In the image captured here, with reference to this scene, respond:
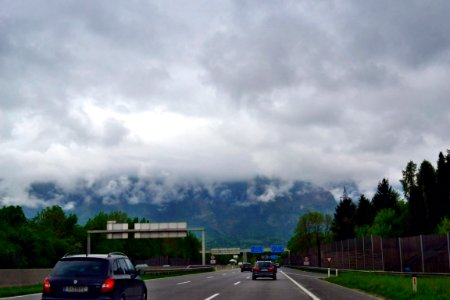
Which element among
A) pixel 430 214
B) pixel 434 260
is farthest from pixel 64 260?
pixel 430 214

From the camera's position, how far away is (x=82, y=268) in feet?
40.1

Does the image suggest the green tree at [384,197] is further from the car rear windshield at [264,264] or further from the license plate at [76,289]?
the license plate at [76,289]

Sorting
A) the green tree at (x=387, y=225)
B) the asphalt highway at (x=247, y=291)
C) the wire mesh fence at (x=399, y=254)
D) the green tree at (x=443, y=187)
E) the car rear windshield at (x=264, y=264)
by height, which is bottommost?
the asphalt highway at (x=247, y=291)

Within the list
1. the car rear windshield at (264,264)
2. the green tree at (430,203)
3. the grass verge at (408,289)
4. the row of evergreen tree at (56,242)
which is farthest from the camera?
the green tree at (430,203)

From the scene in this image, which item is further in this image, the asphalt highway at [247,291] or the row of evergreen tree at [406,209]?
the row of evergreen tree at [406,209]

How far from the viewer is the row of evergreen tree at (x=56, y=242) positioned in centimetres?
6211

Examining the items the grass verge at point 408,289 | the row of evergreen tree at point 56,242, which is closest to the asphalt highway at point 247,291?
the grass verge at point 408,289

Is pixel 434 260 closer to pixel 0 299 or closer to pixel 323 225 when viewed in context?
pixel 0 299

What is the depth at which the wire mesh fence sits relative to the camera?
28.3 meters

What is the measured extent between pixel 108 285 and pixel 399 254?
26.7m

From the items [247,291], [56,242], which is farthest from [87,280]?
[56,242]

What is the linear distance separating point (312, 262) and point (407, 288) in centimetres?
6931

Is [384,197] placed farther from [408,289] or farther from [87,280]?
[87,280]

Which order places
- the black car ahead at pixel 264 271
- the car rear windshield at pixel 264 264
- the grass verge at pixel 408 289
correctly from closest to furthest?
the grass verge at pixel 408 289, the black car ahead at pixel 264 271, the car rear windshield at pixel 264 264
